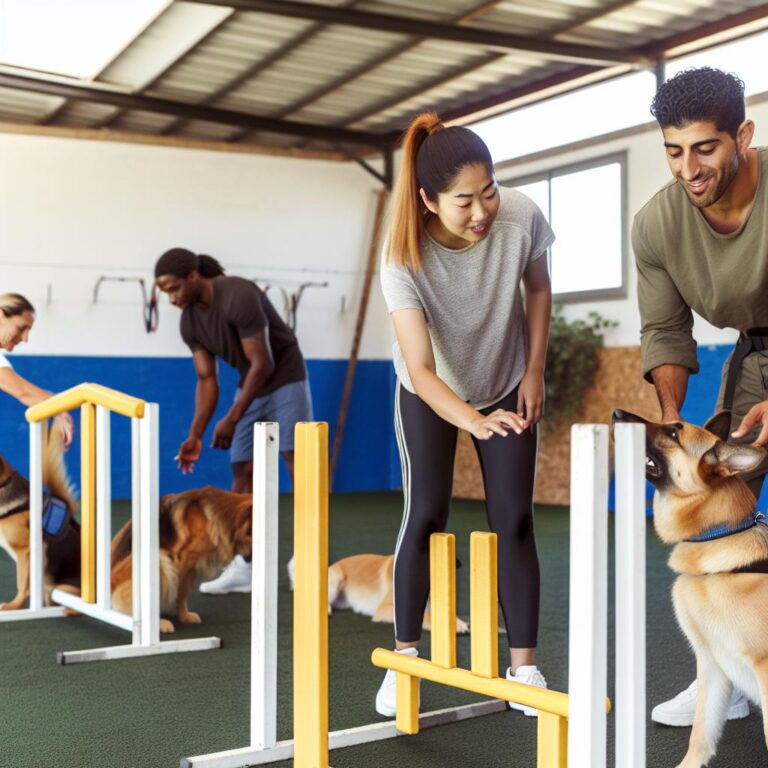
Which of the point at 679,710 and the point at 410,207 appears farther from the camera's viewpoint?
the point at 679,710

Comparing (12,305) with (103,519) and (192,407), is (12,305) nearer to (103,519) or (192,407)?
(103,519)

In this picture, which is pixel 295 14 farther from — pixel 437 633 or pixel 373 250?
pixel 437 633

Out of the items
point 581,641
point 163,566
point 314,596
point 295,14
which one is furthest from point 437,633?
point 295,14

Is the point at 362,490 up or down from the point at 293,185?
down

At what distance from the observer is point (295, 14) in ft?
21.3

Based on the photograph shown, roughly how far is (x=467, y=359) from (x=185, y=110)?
6.87 metres

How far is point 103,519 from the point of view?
3.56 m

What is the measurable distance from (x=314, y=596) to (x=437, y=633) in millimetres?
354

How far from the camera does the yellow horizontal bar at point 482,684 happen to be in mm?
1854

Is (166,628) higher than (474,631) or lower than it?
lower

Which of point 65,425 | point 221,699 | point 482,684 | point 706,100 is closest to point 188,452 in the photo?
point 65,425

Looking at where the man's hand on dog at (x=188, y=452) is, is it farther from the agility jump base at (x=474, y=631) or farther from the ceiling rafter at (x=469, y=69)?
the ceiling rafter at (x=469, y=69)

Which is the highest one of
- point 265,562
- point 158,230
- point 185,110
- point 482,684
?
point 185,110

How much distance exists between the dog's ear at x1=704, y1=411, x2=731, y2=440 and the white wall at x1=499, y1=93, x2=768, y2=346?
503 centimetres
